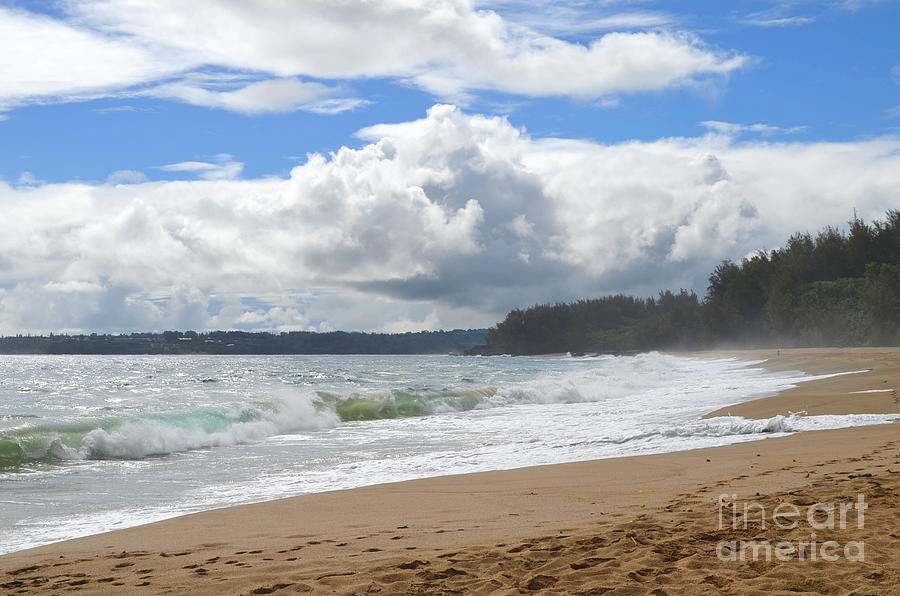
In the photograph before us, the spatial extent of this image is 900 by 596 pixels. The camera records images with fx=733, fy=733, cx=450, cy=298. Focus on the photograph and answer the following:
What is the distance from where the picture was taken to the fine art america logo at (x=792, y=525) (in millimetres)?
4750

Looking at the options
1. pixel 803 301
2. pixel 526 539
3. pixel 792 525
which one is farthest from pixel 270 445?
pixel 803 301

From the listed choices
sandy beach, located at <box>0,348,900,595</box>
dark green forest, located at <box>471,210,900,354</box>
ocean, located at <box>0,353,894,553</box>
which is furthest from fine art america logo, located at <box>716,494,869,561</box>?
dark green forest, located at <box>471,210,900,354</box>

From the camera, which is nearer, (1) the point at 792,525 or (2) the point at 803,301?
(1) the point at 792,525

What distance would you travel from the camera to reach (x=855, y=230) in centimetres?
7625

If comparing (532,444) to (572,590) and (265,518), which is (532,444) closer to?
(265,518)

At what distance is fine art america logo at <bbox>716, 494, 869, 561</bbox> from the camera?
4.75 metres

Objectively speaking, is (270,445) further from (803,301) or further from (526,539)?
(803,301)

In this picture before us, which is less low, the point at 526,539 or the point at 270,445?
the point at 526,539

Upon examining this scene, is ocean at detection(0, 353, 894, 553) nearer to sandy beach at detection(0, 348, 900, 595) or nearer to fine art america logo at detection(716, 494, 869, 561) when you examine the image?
sandy beach at detection(0, 348, 900, 595)

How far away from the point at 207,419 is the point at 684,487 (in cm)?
1234

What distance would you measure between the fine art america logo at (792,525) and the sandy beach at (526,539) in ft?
0.10

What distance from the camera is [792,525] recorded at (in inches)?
217

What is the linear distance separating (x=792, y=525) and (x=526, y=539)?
1.99 m

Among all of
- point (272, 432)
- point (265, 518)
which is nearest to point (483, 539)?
point (265, 518)
